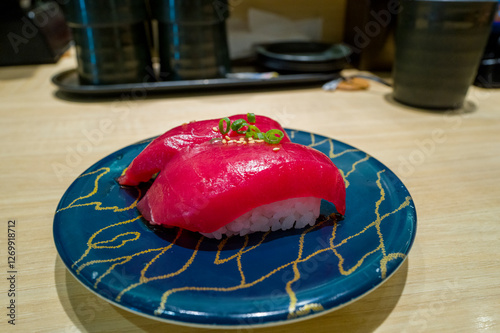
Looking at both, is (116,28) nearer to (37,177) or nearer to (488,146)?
(37,177)

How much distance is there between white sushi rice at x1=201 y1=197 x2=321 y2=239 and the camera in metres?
0.81

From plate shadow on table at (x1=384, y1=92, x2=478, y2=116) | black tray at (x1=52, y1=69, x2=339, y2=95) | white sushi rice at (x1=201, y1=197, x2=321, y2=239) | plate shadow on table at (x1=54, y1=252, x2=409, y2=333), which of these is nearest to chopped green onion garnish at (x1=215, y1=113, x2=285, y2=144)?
white sushi rice at (x1=201, y1=197, x2=321, y2=239)

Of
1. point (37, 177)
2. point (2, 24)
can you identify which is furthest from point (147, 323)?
point (2, 24)

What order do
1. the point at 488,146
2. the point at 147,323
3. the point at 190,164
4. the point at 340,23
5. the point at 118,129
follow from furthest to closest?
the point at 340,23, the point at 118,129, the point at 488,146, the point at 190,164, the point at 147,323

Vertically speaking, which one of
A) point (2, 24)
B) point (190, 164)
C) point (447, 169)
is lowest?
point (447, 169)

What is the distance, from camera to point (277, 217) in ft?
2.73

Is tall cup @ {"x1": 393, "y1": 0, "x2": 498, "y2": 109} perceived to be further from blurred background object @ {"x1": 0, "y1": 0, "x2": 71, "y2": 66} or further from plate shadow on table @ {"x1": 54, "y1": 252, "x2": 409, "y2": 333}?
blurred background object @ {"x1": 0, "y1": 0, "x2": 71, "y2": 66}

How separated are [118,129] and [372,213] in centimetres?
120

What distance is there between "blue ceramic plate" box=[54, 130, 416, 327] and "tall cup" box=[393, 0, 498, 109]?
3.38 ft

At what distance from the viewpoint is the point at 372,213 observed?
83 cm

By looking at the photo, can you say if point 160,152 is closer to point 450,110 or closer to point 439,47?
point 439,47

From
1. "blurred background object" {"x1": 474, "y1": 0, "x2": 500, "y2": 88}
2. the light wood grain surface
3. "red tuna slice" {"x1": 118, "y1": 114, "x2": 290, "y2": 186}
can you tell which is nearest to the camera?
the light wood grain surface

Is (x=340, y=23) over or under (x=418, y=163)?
over

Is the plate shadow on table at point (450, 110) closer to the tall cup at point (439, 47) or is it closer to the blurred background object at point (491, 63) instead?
the tall cup at point (439, 47)
